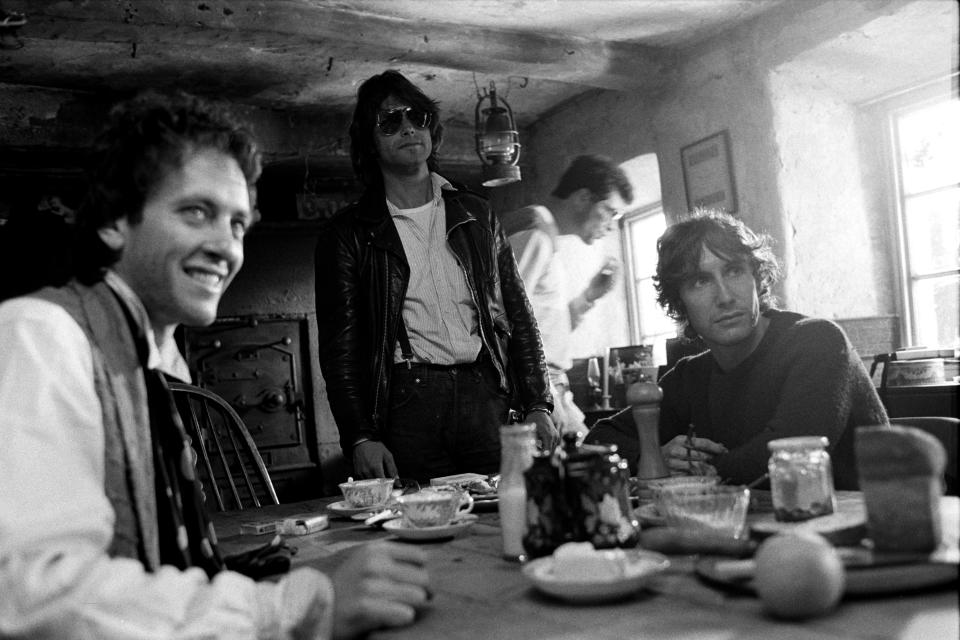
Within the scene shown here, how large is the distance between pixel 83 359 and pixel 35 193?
17.9 ft

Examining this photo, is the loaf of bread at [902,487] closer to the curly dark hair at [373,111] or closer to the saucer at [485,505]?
the saucer at [485,505]

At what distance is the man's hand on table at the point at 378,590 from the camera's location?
1.02 m

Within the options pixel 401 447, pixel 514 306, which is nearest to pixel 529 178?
pixel 514 306

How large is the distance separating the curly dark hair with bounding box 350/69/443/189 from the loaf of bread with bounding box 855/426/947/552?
7.01 feet

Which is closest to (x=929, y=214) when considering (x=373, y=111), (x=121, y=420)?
(x=373, y=111)

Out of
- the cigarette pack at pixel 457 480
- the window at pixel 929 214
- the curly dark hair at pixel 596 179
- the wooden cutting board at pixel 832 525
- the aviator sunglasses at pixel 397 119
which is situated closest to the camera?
the wooden cutting board at pixel 832 525

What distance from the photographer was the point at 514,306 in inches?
119

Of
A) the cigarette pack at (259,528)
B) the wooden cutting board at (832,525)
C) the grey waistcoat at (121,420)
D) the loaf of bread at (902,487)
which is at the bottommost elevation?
the cigarette pack at (259,528)

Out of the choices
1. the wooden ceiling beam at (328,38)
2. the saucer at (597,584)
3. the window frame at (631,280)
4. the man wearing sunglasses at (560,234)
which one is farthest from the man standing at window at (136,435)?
the window frame at (631,280)

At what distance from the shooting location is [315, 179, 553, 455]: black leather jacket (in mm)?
2732

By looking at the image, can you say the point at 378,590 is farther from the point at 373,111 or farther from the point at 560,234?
the point at 560,234

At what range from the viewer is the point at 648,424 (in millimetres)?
1826

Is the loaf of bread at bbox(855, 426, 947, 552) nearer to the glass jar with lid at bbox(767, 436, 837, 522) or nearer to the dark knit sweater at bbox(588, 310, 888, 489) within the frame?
the glass jar with lid at bbox(767, 436, 837, 522)

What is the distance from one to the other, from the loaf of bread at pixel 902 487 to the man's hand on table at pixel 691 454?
806 millimetres
